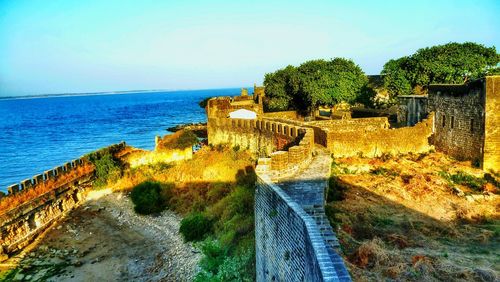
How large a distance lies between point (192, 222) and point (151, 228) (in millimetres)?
3033

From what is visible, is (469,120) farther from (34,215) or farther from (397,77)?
(34,215)

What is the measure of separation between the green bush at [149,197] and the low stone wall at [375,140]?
31.0 feet

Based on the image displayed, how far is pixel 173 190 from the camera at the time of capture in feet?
74.3

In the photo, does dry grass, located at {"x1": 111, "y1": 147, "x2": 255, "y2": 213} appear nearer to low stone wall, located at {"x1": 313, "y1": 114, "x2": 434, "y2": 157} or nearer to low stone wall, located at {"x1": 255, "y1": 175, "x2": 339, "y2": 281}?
low stone wall, located at {"x1": 313, "y1": 114, "x2": 434, "y2": 157}

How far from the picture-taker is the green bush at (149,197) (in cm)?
2133

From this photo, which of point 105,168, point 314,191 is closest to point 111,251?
point 105,168

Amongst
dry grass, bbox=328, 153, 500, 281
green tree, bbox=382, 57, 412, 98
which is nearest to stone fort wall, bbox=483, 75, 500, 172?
dry grass, bbox=328, 153, 500, 281

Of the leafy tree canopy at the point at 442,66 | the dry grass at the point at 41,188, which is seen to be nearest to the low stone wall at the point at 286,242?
the dry grass at the point at 41,188

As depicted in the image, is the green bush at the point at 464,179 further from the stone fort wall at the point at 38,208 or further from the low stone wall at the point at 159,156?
the stone fort wall at the point at 38,208

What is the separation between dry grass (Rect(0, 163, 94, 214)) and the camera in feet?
64.1

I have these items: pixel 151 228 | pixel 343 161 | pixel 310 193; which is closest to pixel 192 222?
pixel 151 228

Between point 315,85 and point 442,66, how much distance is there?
10950 millimetres

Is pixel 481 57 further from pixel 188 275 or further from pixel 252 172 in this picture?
pixel 188 275

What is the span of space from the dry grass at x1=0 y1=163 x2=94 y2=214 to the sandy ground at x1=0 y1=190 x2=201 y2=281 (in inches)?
82.9
